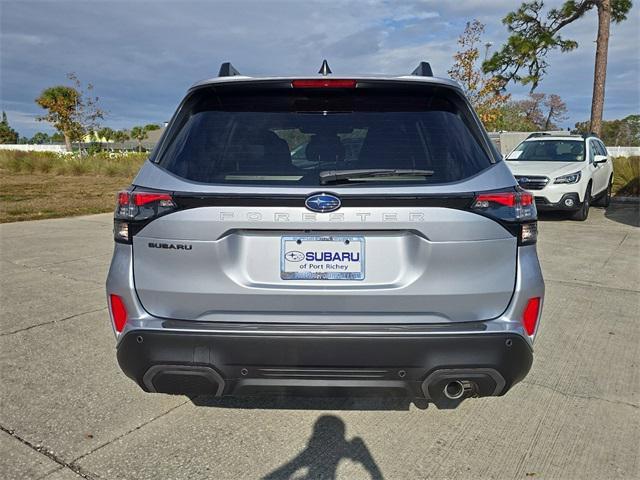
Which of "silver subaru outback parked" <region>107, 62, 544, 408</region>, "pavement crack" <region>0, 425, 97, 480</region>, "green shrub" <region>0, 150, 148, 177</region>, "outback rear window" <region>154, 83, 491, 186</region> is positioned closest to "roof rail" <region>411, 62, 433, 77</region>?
"outback rear window" <region>154, 83, 491, 186</region>

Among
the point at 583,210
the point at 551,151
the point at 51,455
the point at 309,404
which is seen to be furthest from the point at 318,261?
the point at 551,151

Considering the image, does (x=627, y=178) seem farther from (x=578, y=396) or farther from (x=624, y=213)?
(x=578, y=396)

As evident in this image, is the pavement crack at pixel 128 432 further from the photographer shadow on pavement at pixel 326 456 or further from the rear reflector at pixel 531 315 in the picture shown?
the rear reflector at pixel 531 315

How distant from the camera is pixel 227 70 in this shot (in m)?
2.57

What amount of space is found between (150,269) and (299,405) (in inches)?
51.7

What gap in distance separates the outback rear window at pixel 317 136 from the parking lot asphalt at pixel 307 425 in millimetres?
1376

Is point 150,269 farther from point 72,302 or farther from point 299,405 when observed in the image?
point 72,302

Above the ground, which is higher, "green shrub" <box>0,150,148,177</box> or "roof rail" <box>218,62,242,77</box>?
"roof rail" <box>218,62,242,77</box>

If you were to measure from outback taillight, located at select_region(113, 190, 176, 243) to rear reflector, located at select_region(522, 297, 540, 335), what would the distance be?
1587 mm

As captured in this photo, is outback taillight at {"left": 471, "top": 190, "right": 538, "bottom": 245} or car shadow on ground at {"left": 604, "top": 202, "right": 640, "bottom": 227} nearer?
outback taillight at {"left": 471, "top": 190, "right": 538, "bottom": 245}

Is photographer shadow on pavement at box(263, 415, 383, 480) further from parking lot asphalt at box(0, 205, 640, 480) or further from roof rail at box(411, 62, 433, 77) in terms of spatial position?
roof rail at box(411, 62, 433, 77)

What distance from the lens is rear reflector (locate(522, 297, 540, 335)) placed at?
2.17 metres

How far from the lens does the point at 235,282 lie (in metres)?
2.09

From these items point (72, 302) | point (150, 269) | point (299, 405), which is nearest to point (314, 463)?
→ point (299, 405)
